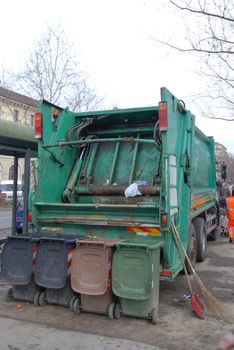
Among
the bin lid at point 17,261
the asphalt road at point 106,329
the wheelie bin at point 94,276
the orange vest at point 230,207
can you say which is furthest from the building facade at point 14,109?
the wheelie bin at point 94,276

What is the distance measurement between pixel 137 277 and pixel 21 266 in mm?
1558

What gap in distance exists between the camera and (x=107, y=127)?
707 cm

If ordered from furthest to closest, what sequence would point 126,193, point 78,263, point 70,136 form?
point 70,136
point 126,193
point 78,263

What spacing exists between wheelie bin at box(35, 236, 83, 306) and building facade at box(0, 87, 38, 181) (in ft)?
88.7

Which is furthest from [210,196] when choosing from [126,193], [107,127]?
[126,193]

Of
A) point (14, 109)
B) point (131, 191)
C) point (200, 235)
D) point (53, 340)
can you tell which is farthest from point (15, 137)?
point (14, 109)

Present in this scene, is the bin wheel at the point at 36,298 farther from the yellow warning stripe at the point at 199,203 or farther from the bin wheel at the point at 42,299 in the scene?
the yellow warning stripe at the point at 199,203

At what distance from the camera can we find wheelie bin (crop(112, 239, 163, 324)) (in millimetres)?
4652

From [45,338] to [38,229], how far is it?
6.45 ft

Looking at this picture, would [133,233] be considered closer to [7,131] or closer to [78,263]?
[78,263]

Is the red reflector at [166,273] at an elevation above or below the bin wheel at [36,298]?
above

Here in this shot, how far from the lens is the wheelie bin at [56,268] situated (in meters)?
5.07

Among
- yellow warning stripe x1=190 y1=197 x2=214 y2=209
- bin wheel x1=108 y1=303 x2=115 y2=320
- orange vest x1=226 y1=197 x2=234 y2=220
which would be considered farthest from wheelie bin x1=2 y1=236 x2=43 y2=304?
orange vest x1=226 y1=197 x2=234 y2=220

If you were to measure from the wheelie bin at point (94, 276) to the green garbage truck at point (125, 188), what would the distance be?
0.03 metres
